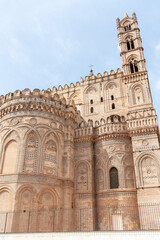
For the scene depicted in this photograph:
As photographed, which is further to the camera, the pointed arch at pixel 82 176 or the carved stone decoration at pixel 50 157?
the pointed arch at pixel 82 176

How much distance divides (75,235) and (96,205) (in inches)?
353

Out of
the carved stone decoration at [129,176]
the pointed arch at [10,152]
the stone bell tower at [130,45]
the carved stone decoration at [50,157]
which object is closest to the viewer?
the pointed arch at [10,152]

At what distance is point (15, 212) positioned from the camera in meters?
15.8

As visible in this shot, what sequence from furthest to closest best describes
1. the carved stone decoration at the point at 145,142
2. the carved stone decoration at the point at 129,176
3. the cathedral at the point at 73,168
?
the carved stone decoration at the point at 145,142 → the carved stone decoration at the point at 129,176 → the cathedral at the point at 73,168

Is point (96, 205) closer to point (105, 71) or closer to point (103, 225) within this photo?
point (103, 225)

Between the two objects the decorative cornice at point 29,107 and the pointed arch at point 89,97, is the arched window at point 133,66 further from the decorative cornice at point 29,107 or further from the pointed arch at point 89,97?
the decorative cornice at point 29,107

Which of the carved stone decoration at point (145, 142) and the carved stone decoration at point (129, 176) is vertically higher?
the carved stone decoration at point (145, 142)

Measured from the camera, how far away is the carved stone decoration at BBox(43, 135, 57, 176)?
18397 millimetres

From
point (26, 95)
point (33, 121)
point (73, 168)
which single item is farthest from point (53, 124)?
point (73, 168)

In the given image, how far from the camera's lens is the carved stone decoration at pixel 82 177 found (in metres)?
20.3

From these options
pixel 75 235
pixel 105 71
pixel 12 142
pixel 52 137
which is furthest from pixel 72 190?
pixel 105 71

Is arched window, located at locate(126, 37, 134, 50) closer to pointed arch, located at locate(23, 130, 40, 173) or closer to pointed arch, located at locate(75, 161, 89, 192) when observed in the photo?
pointed arch, located at locate(75, 161, 89, 192)

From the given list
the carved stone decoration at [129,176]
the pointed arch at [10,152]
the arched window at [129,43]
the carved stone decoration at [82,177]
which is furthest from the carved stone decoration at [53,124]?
the arched window at [129,43]

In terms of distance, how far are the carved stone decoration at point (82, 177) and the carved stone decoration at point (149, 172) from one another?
537cm
